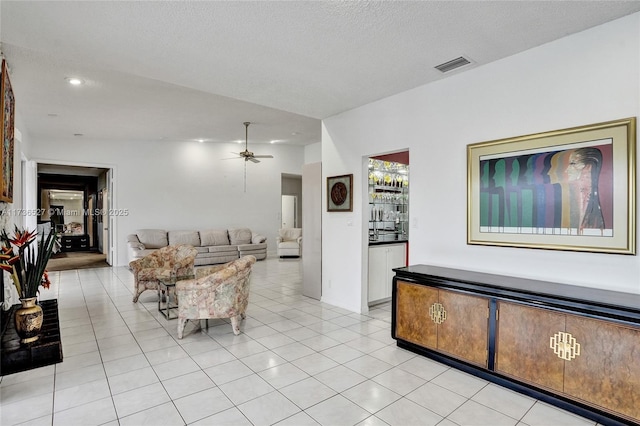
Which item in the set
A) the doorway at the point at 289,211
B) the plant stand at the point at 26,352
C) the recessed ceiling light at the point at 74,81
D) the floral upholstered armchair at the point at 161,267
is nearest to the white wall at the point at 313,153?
the doorway at the point at 289,211

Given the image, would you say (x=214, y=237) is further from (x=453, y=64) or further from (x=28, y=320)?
(x=453, y=64)

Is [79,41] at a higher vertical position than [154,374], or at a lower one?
higher

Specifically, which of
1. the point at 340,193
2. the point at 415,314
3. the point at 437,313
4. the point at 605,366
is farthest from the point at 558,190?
the point at 340,193

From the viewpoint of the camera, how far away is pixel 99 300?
203 inches

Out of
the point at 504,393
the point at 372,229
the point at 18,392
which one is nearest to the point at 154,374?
the point at 18,392

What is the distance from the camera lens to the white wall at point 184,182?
8.15 m

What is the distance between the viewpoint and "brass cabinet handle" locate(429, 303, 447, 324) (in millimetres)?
3006

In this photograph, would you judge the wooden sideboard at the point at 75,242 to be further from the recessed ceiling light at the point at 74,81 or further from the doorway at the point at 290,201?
the recessed ceiling light at the point at 74,81

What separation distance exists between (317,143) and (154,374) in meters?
8.26

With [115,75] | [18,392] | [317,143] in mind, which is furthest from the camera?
[317,143]

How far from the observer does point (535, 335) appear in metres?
2.45

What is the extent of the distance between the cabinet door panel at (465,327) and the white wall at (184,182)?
7.77 m

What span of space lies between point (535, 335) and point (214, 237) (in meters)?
7.92

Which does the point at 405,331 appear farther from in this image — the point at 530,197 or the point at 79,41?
the point at 79,41
